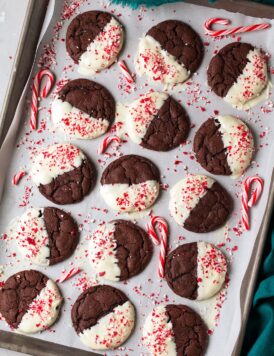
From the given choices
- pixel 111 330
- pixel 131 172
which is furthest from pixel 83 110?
pixel 111 330

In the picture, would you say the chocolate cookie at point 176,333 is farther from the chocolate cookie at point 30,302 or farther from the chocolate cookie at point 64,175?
the chocolate cookie at point 64,175

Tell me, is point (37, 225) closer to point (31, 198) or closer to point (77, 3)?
point (31, 198)

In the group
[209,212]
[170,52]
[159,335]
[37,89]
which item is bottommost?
[159,335]

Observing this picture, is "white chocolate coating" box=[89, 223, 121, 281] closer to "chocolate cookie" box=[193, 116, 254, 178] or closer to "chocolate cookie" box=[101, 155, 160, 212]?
"chocolate cookie" box=[101, 155, 160, 212]

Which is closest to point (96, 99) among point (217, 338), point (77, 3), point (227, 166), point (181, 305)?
point (77, 3)

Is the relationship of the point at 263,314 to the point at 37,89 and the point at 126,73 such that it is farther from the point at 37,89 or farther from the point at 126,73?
the point at 37,89

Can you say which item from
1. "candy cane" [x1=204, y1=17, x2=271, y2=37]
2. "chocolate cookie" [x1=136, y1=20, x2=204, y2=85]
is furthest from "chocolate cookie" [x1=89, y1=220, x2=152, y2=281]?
"candy cane" [x1=204, y1=17, x2=271, y2=37]
